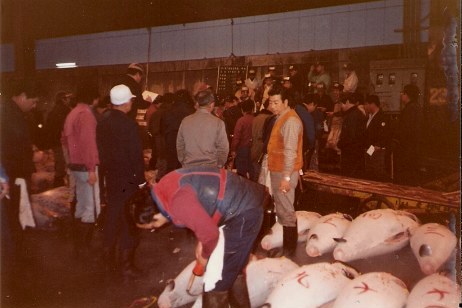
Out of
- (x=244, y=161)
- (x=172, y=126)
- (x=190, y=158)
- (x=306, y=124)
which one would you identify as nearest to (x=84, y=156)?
(x=190, y=158)

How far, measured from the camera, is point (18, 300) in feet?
16.3

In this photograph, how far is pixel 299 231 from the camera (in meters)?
6.35

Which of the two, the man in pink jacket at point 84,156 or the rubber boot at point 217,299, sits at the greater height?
the man in pink jacket at point 84,156

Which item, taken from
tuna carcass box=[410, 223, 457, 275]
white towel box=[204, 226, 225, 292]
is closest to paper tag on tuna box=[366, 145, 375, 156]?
tuna carcass box=[410, 223, 457, 275]

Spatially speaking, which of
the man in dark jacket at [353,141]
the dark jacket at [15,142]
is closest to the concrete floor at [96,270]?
the dark jacket at [15,142]

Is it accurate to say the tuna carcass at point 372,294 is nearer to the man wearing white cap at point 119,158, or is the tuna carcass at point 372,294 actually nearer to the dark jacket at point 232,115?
the man wearing white cap at point 119,158

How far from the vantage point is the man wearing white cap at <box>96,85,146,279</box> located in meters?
5.22

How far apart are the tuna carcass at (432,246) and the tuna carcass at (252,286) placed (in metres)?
1.52

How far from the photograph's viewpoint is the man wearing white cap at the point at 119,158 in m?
5.22

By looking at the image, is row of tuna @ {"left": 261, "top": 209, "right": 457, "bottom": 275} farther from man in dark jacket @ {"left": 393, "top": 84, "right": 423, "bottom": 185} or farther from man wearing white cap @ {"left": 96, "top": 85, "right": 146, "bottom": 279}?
man wearing white cap @ {"left": 96, "top": 85, "right": 146, "bottom": 279}

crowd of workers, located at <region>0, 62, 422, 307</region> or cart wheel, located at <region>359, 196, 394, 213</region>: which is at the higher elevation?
crowd of workers, located at <region>0, 62, 422, 307</region>

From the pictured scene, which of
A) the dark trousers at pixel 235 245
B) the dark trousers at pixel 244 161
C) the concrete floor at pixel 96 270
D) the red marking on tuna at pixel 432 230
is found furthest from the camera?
the dark trousers at pixel 244 161

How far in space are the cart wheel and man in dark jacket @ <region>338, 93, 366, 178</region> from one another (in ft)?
3.71

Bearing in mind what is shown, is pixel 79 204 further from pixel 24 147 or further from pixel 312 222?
pixel 312 222
